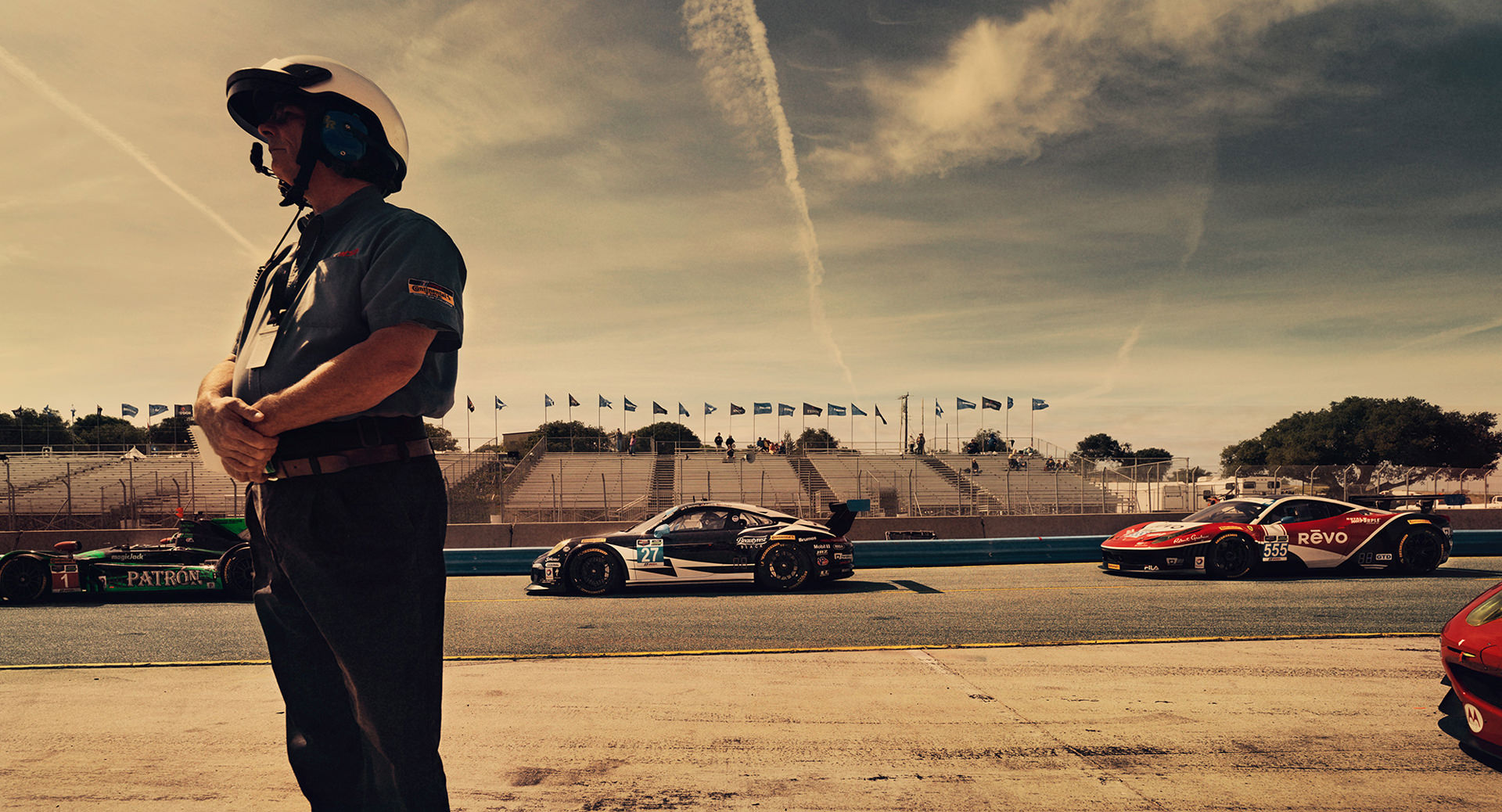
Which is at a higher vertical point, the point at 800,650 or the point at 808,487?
the point at 808,487

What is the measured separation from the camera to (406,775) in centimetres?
168

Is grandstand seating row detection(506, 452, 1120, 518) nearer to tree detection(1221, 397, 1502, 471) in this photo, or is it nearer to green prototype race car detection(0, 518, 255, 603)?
green prototype race car detection(0, 518, 255, 603)

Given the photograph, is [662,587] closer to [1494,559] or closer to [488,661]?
[488,661]

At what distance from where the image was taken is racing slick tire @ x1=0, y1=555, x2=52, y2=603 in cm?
981

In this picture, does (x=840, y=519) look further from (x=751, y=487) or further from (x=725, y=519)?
(x=751, y=487)

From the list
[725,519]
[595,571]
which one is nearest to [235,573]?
[595,571]

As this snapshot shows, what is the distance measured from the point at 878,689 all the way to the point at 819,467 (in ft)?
66.8

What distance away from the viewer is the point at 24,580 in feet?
32.3

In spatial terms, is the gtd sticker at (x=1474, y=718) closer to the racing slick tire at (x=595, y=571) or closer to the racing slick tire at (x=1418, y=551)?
the racing slick tire at (x=595, y=571)

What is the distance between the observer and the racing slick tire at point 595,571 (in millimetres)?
10211

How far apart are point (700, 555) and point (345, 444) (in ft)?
29.6

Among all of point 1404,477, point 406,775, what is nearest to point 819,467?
point 1404,477

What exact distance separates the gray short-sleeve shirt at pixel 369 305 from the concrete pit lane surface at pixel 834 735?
6.39ft

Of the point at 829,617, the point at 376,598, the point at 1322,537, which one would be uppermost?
the point at 376,598
